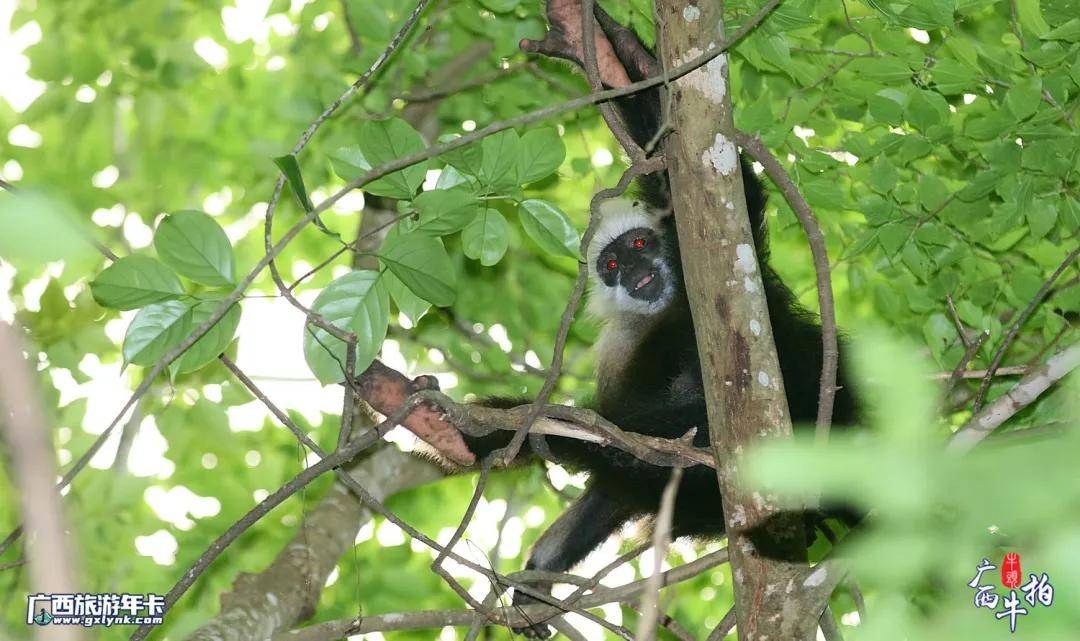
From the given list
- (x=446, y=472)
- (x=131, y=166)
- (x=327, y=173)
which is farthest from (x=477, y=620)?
(x=131, y=166)

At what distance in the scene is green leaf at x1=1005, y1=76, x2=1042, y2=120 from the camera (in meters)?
3.09

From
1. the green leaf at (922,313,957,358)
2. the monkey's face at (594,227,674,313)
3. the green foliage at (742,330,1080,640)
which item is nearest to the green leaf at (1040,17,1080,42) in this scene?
the green leaf at (922,313,957,358)

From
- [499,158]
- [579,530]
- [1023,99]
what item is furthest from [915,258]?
[579,530]

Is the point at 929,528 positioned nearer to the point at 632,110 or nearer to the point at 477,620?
the point at 477,620

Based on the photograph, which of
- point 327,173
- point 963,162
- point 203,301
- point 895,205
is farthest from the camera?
point 327,173

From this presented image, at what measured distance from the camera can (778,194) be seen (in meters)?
3.96

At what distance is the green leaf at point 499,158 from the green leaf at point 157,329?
0.79 m

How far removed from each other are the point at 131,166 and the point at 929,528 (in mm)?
5899

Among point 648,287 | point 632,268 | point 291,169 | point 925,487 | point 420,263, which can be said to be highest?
point 632,268

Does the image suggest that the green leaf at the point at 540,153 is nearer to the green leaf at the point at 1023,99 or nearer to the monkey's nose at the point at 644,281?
Result: the green leaf at the point at 1023,99

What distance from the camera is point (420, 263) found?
2.57 meters

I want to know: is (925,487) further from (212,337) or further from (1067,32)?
(1067,32)
